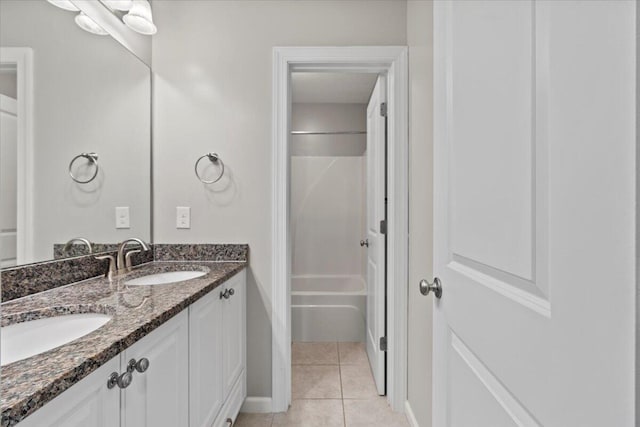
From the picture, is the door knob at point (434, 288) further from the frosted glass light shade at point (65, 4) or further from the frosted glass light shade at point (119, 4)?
the frosted glass light shade at point (119, 4)

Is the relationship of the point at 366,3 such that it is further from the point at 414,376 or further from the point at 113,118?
the point at 414,376

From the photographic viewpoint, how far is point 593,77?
465 millimetres

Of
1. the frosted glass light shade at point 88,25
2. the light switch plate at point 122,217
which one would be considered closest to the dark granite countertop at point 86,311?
the light switch plate at point 122,217

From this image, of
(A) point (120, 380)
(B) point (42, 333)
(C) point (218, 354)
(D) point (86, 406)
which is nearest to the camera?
(D) point (86, 406)

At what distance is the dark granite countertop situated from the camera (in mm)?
606

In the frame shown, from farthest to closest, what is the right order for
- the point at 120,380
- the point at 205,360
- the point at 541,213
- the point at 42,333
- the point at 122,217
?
the point at 122,217
the point at 205,360
the point at 42,333
the point at 120,380
the point at 541,213

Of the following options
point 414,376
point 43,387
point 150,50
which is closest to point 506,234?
point 43,387

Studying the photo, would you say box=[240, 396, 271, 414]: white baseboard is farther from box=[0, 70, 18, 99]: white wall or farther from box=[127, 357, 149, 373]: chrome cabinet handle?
box=[0, 70, 18, 99]: white wall

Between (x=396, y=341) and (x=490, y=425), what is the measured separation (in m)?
1.35

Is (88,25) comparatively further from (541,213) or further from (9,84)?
(541,213)

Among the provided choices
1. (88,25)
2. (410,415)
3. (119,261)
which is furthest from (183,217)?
(410,415)

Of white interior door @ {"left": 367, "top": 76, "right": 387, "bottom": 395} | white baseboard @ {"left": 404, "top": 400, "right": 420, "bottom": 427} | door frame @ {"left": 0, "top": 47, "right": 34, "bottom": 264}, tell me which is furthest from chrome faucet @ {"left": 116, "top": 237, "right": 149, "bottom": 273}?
white baseboard @ {"left": 404, "top": 400, "right": 420, "bottom": 427}

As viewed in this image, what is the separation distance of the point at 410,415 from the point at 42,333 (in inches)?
67.8

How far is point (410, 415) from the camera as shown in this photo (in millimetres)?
1943
